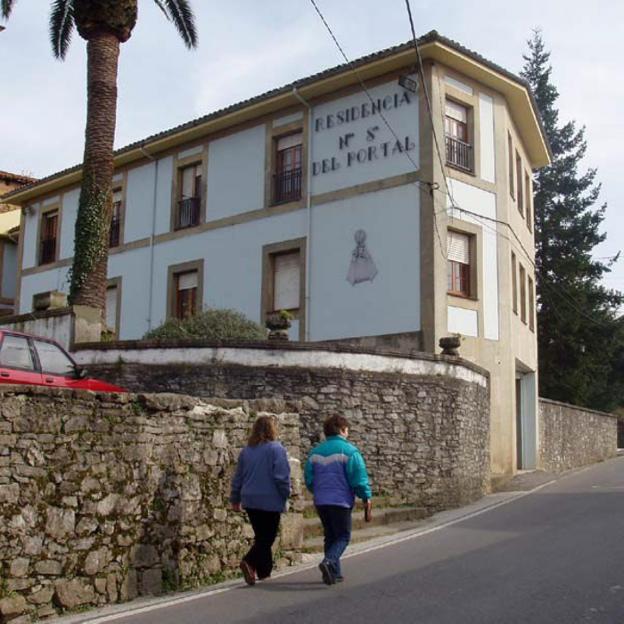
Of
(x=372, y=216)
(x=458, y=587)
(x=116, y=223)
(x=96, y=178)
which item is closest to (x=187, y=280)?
(x=116, y=223)

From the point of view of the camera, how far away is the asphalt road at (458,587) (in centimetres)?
651

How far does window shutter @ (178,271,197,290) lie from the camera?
24453 millimetres

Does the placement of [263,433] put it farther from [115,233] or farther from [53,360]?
[115,233]

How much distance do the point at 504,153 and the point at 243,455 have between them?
1557cm

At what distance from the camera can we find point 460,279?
2022cm

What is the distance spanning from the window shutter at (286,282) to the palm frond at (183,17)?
5.93 m

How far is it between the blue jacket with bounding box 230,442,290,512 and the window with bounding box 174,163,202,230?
17172 mm

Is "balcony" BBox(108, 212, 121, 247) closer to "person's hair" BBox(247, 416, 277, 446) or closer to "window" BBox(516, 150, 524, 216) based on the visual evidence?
"window" BBox(516, 150, 524, 216)

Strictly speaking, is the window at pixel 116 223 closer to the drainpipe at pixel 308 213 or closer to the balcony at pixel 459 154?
the drainpipe at pixel 308 213

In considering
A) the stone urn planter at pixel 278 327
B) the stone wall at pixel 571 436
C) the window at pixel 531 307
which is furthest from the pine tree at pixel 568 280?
the stone urn planter at pixel 278 327

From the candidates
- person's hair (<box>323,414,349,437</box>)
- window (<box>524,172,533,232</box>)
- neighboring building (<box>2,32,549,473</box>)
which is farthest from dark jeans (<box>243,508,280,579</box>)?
window (<box>524,172,533,232</box>)

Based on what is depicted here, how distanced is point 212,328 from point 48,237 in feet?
54.9

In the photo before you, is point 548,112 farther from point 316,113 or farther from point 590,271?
point 316,113

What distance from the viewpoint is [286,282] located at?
22047 mm
